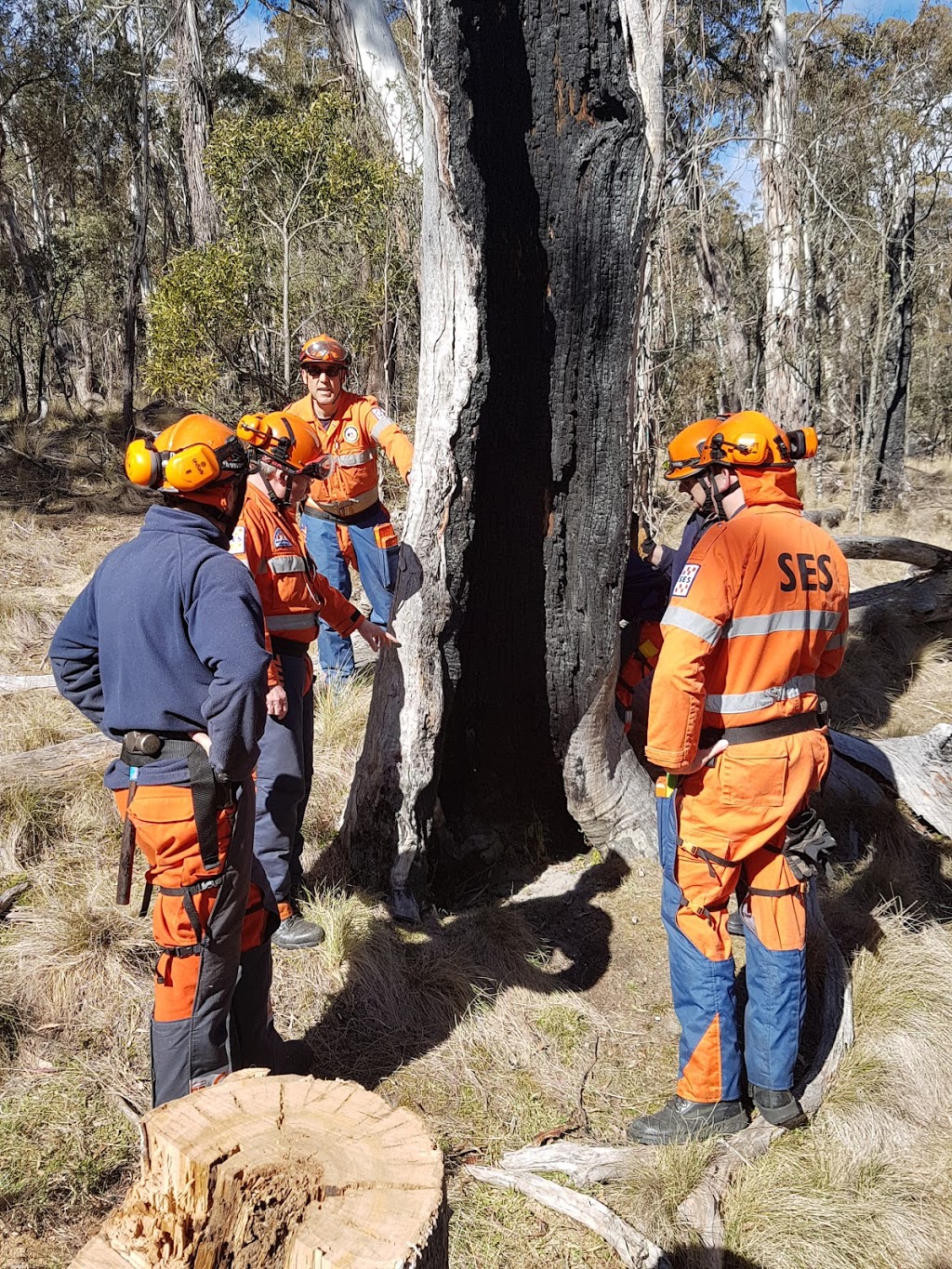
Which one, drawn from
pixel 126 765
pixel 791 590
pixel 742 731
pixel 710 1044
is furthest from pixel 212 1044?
pixel 791 590

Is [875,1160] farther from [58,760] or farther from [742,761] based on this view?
[58,760]

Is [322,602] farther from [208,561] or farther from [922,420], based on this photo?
[922,420]

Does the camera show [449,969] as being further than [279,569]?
Yes

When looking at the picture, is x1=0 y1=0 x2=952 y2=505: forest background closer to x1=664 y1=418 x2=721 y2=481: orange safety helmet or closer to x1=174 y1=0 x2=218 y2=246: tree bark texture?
x1=174 y1=0 x2=218 y2=246: tree bark texture

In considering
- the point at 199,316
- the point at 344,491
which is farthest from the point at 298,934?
the point at 199,316

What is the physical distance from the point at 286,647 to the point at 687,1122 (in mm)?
2264

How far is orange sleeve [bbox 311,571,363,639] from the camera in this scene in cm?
393

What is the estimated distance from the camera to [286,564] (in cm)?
377

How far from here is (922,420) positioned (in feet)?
84.9

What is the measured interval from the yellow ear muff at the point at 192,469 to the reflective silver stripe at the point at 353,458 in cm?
293

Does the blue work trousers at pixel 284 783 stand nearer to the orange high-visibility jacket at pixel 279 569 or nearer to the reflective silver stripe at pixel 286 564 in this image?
the orange high-visibility jacket at pixel 279 569

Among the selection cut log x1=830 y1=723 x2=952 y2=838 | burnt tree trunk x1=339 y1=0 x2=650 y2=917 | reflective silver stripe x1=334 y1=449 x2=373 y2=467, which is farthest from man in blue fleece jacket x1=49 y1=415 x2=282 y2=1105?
cut log x1=830 y1=723 x2=952 y2=838

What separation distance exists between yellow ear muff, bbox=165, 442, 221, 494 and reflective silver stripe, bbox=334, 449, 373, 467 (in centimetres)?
293

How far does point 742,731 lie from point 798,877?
1.78ft
